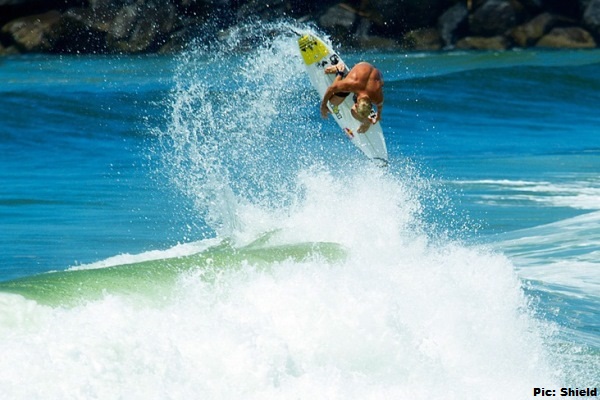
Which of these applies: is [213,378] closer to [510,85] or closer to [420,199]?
[420,199]

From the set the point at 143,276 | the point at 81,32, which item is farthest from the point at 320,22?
the point at 143,276

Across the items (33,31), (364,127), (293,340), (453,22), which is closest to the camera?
(293,340)

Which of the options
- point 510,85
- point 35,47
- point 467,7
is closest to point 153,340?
point 510,85

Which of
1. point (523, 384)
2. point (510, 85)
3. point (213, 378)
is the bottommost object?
point (510, 85)

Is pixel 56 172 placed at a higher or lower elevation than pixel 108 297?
lower

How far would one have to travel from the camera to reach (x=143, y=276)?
8.09 metres

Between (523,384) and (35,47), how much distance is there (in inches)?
1222

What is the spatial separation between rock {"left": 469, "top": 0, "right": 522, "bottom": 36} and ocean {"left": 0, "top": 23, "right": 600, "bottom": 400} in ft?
39.3

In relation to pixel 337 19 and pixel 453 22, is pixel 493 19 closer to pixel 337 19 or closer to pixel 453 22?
pixel 453 22

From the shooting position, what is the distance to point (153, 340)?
6234 mm

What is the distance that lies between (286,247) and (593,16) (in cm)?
3135

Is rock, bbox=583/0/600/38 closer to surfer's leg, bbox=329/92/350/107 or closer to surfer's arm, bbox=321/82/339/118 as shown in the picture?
surfer's leg, bbox=329/92/350/107

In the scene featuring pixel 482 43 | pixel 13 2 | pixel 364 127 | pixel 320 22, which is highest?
pixel 364 127

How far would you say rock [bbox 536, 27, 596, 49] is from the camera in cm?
3809
